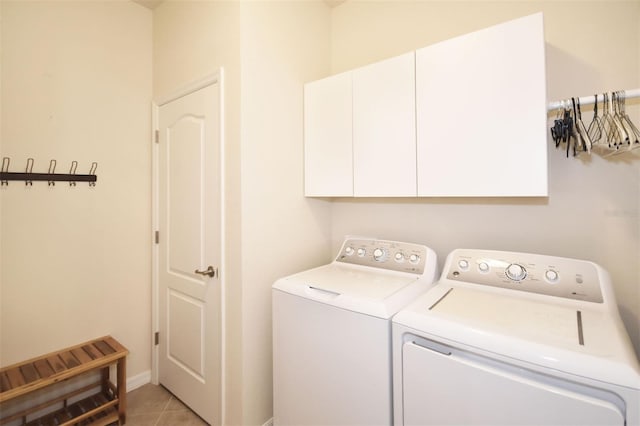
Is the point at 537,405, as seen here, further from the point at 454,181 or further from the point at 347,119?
the point at 347,119

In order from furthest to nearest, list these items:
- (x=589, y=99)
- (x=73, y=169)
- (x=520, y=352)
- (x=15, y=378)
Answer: (x=73, y=169), (x=15, y=378), (x=589, y=99), (x=520, y=352)

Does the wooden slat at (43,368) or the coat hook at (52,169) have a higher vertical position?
the coat hook at (52,169)

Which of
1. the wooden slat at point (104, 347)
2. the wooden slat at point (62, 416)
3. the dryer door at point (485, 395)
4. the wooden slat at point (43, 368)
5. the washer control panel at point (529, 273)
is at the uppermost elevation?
the washer control panel at point (529, 273)

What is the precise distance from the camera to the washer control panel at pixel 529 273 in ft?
3.73

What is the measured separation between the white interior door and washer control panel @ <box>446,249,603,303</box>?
1.30m

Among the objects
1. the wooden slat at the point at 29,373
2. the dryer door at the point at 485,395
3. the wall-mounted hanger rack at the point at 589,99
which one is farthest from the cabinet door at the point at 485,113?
the wooden slat at the point at 29,373

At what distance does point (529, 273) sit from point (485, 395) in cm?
61

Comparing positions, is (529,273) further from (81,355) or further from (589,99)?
(81,355)

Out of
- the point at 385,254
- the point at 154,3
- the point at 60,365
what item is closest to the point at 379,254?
the point at 385,254

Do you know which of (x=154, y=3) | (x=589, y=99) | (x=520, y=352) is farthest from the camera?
(x=154, y=3)

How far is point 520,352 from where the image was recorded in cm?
85

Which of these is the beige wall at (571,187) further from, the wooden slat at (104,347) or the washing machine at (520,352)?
the wooden slat at (104,347)

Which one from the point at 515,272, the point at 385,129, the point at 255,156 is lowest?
the point at 515,272

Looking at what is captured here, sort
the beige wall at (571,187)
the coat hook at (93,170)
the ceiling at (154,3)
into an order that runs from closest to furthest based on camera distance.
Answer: the beige wall at (571,187)
the coat hook at (93,170)
the ceiling at (154,3)
